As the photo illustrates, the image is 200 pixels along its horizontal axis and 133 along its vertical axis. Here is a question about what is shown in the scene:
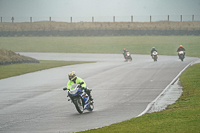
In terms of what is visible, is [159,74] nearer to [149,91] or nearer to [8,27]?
→ [149,91]

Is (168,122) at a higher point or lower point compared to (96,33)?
lower

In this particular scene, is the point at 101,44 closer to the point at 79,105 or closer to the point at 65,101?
the point at 65,101

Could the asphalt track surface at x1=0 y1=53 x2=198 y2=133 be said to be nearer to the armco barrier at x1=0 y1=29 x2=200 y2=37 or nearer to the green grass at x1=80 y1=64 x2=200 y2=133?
the green grass at x1=80 y1=64 x2=200 y2=133

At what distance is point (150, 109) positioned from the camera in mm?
14695

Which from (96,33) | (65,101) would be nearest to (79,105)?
(65,101)

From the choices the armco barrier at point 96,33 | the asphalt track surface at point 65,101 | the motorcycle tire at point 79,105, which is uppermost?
the armco barrier at point 96,33

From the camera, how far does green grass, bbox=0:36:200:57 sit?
65125 mm

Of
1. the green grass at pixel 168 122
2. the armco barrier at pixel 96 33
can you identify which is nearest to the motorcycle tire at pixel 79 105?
the green grass at pixel 168 122

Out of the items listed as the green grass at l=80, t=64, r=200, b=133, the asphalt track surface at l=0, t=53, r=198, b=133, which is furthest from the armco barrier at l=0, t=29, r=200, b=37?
the green grass at l=80, t=64, r=200, b=133

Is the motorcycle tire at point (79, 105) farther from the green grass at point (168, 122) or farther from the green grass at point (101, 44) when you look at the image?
the green grass at point (101, 44)

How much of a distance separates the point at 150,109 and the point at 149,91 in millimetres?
5468

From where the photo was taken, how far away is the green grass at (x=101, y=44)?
65125 millimetres

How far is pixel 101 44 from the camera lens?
6906 centimetres

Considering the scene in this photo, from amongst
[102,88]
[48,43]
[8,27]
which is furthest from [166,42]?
[102,88]
